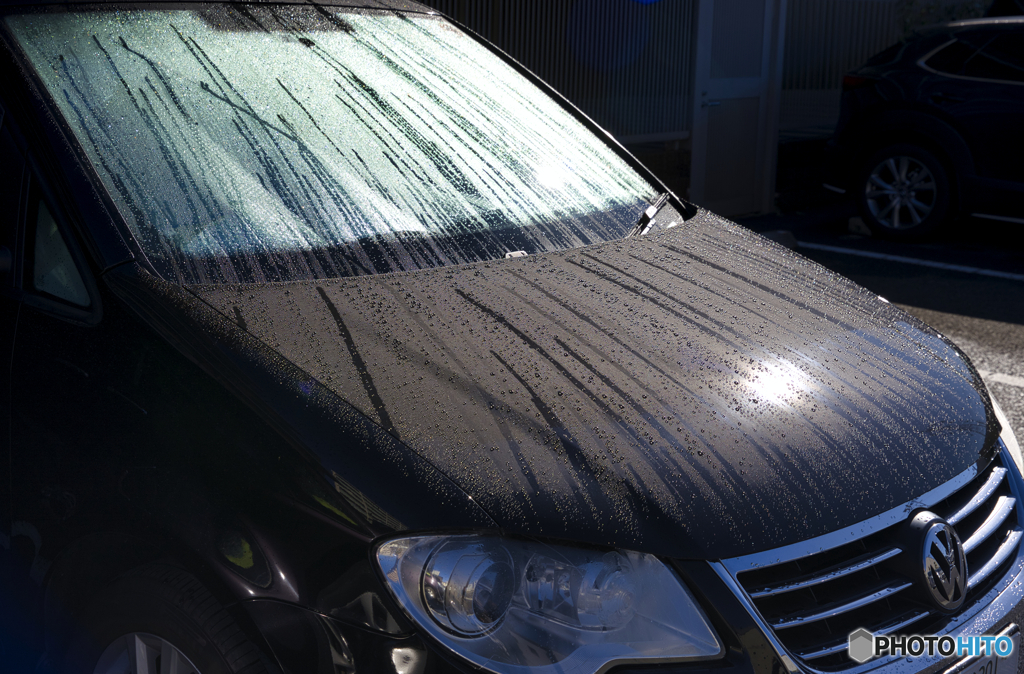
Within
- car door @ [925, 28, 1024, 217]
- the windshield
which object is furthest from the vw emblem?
car door @ [925, 28, 1024, 217]

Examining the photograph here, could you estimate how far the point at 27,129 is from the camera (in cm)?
182

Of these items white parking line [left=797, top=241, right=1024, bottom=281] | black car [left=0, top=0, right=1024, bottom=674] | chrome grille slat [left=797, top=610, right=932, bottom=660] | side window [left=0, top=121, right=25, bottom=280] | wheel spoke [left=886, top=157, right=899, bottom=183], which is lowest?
white parking line [left=797, top=241, right=1024, bottom=281]

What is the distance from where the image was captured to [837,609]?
145cm

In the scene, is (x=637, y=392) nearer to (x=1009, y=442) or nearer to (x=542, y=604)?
(x=542, y=604)

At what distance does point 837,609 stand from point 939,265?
573cm

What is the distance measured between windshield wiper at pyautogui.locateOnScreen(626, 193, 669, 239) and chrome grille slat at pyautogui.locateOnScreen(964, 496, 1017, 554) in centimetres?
100

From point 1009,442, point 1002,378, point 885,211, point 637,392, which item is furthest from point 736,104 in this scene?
point 637,392

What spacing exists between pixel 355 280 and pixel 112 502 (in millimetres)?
586

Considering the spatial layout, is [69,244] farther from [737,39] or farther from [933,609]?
[737,39]

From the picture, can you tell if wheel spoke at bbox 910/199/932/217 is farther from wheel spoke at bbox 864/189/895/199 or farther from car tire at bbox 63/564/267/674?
car tire at bbox 63/564/267/674

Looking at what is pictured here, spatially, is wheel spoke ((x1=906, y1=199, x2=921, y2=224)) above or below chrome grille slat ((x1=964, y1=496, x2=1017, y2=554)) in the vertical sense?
below

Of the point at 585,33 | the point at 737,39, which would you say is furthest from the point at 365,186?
the point at 737,39

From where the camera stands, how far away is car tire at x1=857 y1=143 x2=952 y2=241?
7.10 m

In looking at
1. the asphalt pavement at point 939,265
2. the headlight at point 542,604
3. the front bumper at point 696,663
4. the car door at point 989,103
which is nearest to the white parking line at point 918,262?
the asphalt pavement at point 939,265
